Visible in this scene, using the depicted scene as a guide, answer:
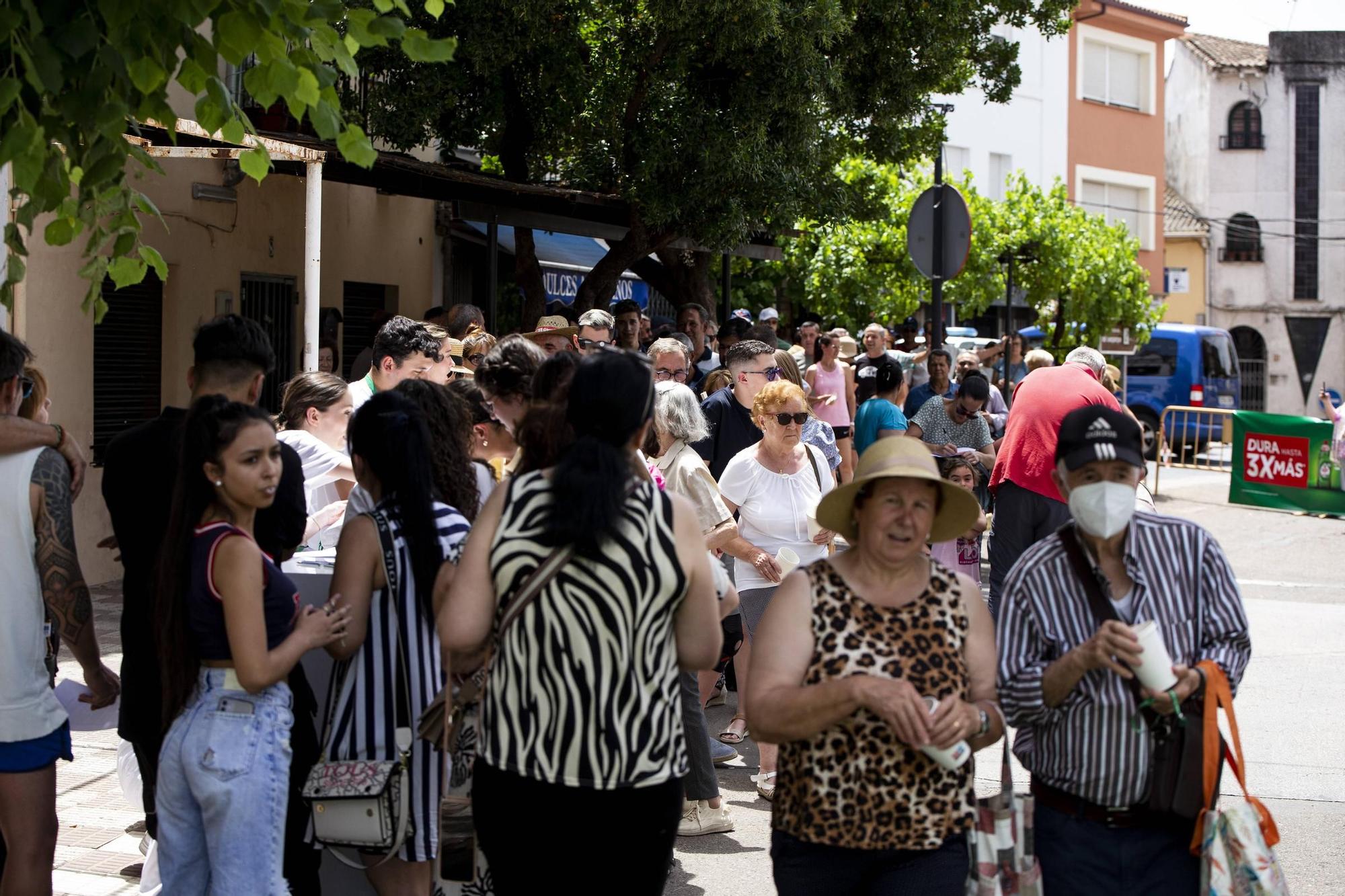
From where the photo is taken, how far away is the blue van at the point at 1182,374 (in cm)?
2750

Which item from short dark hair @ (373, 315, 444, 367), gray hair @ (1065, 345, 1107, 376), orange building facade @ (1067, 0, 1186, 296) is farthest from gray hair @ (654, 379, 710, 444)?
orange building facade @ (1067, 0, 1186, 296)

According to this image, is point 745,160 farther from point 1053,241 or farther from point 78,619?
point 1053,241

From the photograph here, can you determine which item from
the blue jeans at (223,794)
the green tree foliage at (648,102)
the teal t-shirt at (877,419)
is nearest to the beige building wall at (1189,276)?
the green tree foliage at (648,102)

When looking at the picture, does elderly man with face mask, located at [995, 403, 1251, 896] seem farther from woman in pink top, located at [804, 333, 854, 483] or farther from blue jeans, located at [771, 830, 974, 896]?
woman in pink top, located at [804, 333, 854, 483]

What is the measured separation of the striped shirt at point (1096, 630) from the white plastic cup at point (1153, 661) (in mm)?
133

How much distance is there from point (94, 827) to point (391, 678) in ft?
8.75

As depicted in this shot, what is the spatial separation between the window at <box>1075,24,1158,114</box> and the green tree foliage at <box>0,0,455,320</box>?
35321 mm

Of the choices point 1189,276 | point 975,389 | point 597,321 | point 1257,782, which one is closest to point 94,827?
point 597,321

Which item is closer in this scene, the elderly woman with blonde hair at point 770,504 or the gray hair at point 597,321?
the elderly woman with blonde hair at point 770,504

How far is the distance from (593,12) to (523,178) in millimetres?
1757

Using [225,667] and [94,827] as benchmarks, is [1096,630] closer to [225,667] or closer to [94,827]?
[225,667]

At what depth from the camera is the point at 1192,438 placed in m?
27.3

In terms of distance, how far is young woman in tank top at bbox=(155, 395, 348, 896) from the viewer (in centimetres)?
375

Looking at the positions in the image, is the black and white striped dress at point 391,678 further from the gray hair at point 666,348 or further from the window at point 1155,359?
the window at point 1155,359
